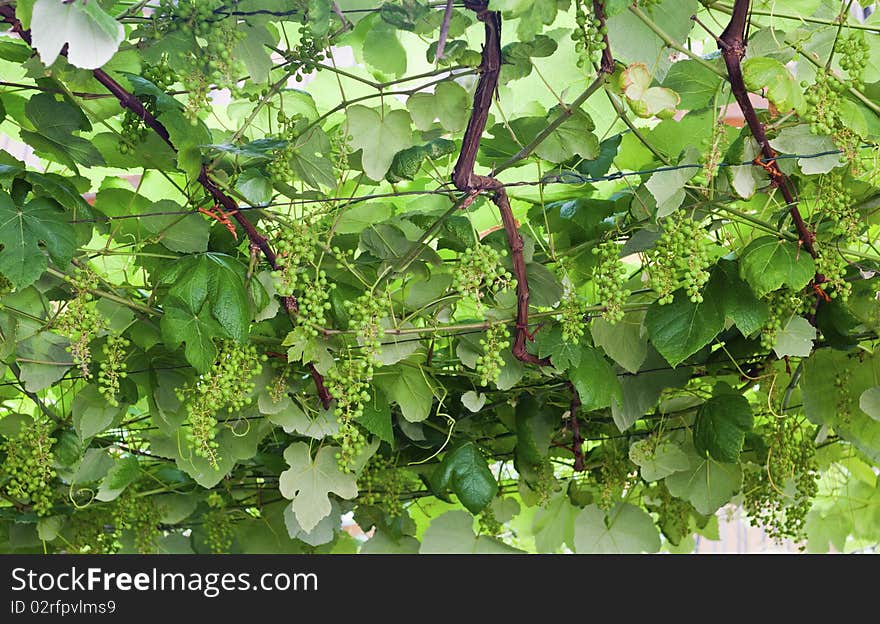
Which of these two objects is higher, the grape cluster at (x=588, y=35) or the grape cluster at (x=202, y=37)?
the grape cluster at (x=202, y=37)

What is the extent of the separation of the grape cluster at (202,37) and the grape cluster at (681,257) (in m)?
0.54

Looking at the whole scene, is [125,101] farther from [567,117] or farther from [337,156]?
[567,117]

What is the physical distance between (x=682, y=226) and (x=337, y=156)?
435 millimetres

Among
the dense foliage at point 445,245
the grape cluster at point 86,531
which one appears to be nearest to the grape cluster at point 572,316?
the dense foliage at point 445,245

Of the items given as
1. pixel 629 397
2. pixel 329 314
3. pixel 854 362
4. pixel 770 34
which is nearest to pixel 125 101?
pixel 329 314

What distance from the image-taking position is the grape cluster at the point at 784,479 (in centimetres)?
160

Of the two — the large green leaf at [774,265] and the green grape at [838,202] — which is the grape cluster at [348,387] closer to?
the large green leaf at [774,265]

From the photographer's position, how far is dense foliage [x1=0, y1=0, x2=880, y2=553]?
1010 millimetres

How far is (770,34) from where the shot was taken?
0.99 m

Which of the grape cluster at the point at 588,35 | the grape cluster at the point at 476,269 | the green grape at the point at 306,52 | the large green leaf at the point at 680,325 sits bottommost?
the large green leaf at the point at 680,325

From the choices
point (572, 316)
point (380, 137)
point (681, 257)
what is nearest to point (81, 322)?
point (380, 137)

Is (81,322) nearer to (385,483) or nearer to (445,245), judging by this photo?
(445,245)

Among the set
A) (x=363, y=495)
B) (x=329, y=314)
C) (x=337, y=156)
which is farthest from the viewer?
(x=363, y=495)

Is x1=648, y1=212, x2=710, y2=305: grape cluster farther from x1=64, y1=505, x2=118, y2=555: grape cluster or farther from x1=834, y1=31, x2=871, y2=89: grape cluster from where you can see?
x1=64, y1=505, x2=118, y2=555: grape cluster
